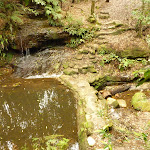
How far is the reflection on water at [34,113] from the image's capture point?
4163 millimetres

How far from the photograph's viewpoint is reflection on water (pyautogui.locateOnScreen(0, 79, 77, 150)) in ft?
13.7

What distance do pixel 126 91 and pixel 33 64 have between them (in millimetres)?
5506

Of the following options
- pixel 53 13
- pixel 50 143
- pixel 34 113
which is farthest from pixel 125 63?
pixel 50 143

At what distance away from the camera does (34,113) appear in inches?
193

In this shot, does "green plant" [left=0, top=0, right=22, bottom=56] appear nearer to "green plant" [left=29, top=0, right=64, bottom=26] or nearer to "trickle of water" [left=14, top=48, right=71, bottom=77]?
"green plant" [left=29, top=0, right=64, bottom=26]

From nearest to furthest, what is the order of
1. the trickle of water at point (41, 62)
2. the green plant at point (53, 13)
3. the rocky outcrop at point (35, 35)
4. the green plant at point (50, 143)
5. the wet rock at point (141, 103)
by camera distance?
1. the green plant at point (50, 143)
2. the wet rock at point (141, 103)
3. the trickle of water at point (41, 62)
4. the green plant at point (53, 13)
5. the rocky outcrop at point (35, 35)

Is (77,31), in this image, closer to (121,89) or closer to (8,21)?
(8,21)

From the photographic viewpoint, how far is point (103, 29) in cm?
998

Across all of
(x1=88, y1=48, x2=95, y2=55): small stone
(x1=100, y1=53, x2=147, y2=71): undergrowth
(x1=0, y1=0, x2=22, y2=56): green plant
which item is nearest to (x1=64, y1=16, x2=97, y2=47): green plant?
(x1=88, y1=48, x2=95, y2=55): small stone

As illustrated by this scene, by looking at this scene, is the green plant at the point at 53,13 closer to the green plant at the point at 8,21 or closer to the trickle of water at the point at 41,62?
the green plant at the point at 8,21

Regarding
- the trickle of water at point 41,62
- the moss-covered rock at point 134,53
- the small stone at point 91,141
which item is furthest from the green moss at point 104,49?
the small stone at point 91,141

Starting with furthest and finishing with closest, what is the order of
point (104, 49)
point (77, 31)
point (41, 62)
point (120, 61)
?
point (77, 31), point (41, 62), point (104, 49), point (120, 61)

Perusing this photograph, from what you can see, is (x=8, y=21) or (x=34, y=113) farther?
(x=8, y=21)

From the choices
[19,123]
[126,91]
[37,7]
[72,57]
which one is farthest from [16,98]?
[37,7]
